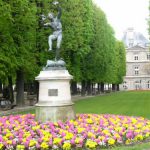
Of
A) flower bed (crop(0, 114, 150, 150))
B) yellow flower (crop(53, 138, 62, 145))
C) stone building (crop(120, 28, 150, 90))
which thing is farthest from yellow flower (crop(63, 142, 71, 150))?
stone building (crop(120, 28, 150, 90))

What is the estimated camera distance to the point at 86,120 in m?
18.3

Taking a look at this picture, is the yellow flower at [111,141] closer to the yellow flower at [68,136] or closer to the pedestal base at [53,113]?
the yellow flower at [68,136]

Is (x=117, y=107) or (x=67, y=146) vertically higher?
(x=117, y=107)

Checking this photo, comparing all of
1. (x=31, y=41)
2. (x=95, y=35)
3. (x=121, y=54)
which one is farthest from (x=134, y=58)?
(x=31, y=41)

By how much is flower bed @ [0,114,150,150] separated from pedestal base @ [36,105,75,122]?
0.49 meters

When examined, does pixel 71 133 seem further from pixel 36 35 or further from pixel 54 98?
pixel 36 35

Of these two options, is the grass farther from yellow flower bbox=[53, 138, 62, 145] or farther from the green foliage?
the green foliage

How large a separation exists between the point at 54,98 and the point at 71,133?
362cm

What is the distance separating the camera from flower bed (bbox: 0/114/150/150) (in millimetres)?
14102

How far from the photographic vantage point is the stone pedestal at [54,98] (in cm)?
1845

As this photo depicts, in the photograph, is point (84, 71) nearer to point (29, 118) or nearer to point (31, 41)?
point (31, 41)

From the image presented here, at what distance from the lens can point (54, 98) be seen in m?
18.6

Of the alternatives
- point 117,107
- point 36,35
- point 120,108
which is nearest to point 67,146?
point 120,108

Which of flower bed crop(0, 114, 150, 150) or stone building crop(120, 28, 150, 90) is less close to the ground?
stone building crop(120, 28, 150, 90)
